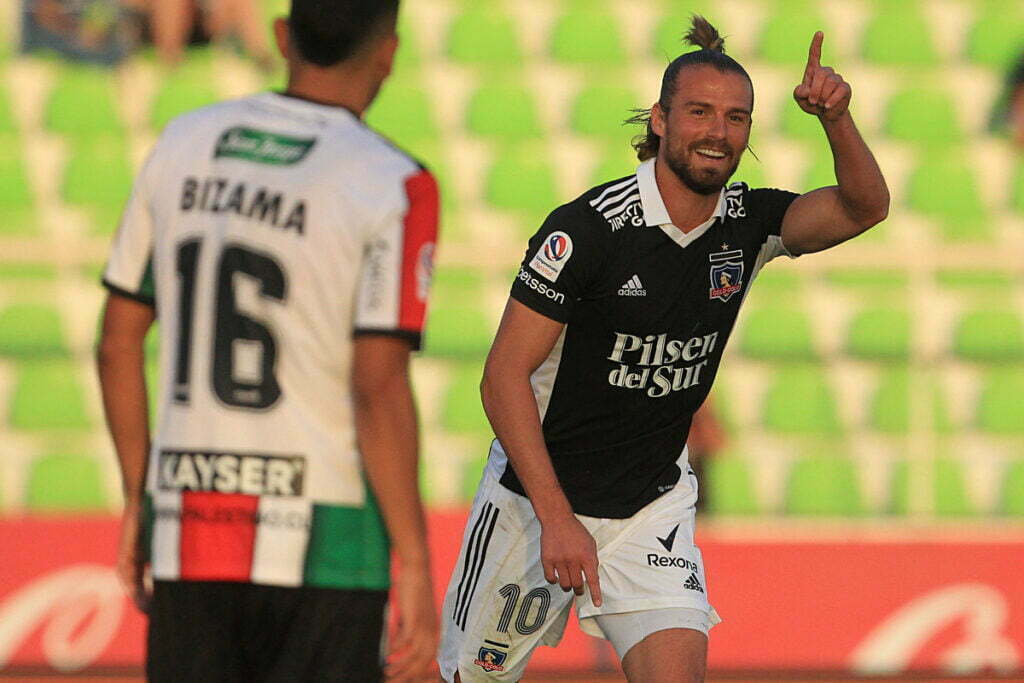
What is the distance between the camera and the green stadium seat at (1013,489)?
898cm

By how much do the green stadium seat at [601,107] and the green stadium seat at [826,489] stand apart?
3.09 m

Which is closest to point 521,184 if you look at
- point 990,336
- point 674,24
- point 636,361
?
point 674,24

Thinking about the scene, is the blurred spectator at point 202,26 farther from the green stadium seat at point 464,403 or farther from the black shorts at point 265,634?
the black shorts at point 265,634

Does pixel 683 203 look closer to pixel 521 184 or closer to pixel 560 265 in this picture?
pixel 560 265

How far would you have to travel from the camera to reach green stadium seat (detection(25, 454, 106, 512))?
28.1ft

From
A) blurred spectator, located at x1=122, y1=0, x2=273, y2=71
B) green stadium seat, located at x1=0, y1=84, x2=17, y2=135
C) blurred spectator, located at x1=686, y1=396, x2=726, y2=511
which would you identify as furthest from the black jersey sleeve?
green stadium seat, located at x1=0, y1=84, x2=17, y2=135

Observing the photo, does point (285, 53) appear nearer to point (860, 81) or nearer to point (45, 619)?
point (45, 619)

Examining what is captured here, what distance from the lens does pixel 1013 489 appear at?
9008 millimetres

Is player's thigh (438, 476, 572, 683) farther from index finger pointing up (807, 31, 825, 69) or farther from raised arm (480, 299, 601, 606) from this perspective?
index finger pointing up (807, 31, 825, 69)

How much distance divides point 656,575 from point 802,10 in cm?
813

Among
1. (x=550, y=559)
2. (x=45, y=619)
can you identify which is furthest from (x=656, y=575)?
(x=45, y=619)

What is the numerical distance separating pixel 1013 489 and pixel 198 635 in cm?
712

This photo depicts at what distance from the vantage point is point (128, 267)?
2793 mm

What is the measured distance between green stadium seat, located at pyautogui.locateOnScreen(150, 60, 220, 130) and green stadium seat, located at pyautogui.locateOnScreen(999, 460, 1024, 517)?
17.5 ft
